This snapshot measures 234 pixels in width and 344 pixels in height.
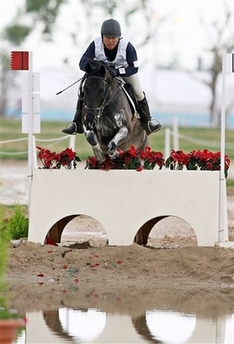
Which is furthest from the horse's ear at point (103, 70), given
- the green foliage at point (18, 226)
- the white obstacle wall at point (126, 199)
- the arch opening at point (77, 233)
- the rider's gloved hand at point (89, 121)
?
the green foliage at point (18, 226)

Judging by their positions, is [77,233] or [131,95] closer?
[131,95]

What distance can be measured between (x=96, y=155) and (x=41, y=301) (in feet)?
9.63

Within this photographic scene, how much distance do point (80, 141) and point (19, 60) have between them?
21549 mm

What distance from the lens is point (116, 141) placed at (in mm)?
12438

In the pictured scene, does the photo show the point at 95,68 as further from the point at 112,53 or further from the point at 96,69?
the point at 112,53

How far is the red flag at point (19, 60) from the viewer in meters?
12.1

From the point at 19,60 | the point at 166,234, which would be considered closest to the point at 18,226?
the point at 19,60

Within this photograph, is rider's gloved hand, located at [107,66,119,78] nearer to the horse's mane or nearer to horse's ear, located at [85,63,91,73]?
the horse's mane

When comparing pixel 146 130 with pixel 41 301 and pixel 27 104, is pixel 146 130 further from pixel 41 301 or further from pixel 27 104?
pixel 41 301

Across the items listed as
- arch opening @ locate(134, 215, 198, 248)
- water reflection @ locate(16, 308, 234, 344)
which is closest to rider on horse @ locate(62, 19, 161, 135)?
arch opening @ locate(134, 215, 198, 248)

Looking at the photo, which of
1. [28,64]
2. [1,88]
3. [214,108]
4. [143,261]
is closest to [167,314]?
[143,261]

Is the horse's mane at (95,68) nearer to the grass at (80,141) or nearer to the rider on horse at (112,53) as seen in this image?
the rider on horse at (112,53)

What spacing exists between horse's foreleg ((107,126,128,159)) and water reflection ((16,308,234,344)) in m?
3.20

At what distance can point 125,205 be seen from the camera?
38.7 ft
